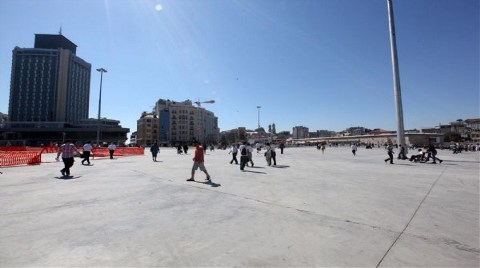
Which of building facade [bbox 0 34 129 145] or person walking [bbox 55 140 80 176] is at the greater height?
building facade [bbox 0 34 129 145]

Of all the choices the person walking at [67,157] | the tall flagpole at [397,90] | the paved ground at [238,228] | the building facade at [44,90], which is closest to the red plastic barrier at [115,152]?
the person walking at [67,157]

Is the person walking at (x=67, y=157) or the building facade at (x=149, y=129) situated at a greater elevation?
the building facade at (x=149, y=129)

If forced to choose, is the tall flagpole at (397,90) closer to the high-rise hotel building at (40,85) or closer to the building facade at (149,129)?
the building facade at (149,129)

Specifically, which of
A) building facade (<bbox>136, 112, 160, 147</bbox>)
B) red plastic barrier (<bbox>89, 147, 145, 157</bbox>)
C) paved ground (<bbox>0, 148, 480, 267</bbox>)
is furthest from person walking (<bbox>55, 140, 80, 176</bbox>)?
building facade (<bbox>136, 112, 160, 147</bbox>)

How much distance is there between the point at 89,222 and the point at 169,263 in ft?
7.98

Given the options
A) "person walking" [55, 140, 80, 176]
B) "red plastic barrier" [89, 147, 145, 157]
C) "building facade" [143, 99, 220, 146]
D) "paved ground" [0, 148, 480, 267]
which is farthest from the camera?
"building facade" [143, 99, 220, 146]

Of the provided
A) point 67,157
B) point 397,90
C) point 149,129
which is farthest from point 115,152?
point 149,129

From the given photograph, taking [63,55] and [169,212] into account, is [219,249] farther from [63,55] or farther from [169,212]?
[63,55]

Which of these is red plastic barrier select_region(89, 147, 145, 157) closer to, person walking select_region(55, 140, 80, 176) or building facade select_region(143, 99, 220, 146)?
person walking select_region(55, 140, 80, 176)

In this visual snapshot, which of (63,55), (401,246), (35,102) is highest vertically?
(63,55)

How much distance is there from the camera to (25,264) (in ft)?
10.3

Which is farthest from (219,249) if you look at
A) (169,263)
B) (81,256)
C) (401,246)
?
(401,246)

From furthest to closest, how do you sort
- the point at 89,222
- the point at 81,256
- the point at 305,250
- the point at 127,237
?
the point at 89,222
the point at 127,237
the point at 305,250
the point at 81,256

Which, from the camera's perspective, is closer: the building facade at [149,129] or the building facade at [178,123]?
the building facade at [178,123]
